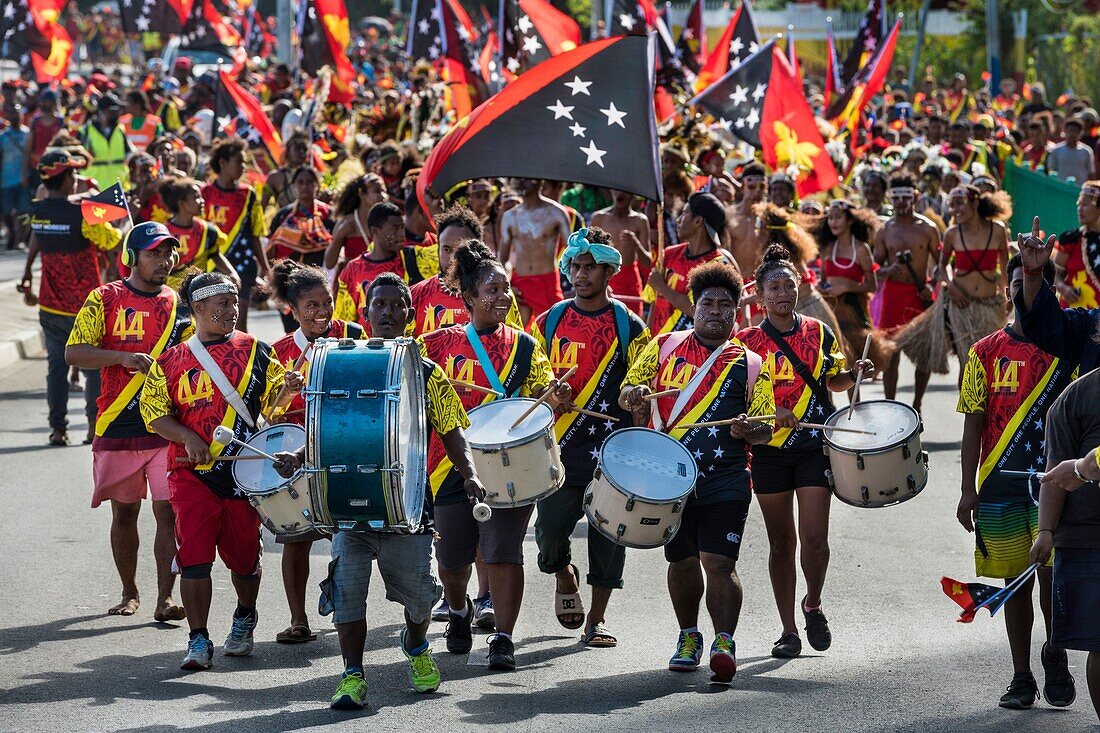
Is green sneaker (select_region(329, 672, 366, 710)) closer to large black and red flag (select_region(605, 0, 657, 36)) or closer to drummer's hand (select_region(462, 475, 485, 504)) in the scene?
drummer's hand (select_region(462, 475, 485, 504))

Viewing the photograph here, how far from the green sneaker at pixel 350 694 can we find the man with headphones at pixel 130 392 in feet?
5.88

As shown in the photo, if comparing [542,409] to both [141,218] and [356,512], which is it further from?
[141,218]

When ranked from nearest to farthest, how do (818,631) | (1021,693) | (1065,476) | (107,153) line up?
(1065,476)
(1021,693)
(818,631)
(107,153)

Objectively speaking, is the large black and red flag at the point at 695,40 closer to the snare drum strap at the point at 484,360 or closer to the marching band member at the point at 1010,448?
the snare drum strap at the point at 484,360

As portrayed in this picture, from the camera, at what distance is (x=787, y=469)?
7.89 meters

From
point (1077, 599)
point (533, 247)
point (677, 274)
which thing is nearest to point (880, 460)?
point (1077, 599)

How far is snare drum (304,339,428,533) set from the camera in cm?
641

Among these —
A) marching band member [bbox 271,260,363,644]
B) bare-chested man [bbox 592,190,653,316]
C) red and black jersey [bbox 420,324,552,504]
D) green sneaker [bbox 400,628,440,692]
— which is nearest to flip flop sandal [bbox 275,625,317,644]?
marching band member [bbox 271,260,363,644]

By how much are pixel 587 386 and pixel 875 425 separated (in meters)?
1.26

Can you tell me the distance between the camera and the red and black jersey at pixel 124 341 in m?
8.36

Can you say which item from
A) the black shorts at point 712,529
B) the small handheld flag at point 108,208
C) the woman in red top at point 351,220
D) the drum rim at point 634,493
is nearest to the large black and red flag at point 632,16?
the woman in red top at point 351,220

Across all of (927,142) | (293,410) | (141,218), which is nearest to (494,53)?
(927,142)

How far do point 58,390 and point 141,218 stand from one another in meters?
2.42

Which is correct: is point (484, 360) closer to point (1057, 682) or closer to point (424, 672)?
point (424, 672)
